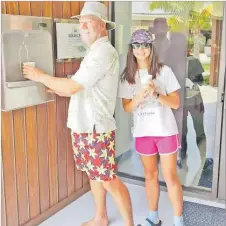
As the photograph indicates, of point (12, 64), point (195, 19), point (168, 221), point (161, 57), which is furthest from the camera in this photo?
point (161, 57)

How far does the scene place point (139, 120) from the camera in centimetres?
234

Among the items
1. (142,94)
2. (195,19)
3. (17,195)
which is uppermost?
(195,19)

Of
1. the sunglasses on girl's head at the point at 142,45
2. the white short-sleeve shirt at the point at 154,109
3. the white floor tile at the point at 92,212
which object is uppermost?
the sunglasses on girl's head at the point at 142,45

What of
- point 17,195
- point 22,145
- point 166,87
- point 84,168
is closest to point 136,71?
point 166,87

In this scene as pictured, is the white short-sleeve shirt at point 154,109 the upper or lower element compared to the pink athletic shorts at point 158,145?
upper

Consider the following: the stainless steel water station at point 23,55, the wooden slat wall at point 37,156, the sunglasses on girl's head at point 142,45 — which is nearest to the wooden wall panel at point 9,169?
the wooden slat wall at point 37,156

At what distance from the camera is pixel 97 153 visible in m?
2.26

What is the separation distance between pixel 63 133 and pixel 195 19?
137 cm

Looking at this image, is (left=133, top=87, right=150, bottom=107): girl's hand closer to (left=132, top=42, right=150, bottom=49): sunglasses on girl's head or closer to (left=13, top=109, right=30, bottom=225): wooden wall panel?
(left=132, top=42, right=150, bottom=49): sunglasses on girl's head

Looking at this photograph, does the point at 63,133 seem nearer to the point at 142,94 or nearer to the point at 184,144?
the point at 142,94

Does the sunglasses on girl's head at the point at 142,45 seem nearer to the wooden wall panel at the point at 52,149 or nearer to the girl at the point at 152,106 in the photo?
the girl at the point at 152,106

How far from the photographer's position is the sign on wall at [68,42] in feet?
8.16

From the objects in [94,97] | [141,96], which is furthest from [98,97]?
[141,96]

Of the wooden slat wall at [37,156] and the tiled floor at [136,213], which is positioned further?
the tiled floor at [136,213]
